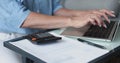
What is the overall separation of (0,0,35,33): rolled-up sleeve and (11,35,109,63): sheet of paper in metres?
0.14

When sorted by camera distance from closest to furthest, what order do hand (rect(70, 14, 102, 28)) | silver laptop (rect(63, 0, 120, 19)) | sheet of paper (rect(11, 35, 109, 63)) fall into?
1. sheet of paper (rect(11, 35, 109, 63))
2. hand (rect(70, 14, 102, 28))
3. silver laptop (rect(63, 0, 120, 19))

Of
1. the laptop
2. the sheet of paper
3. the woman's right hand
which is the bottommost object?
the sheet of paper

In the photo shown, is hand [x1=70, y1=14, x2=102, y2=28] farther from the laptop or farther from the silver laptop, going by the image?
the silver laptop

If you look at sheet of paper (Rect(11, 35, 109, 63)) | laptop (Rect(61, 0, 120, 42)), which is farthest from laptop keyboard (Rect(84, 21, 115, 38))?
sheet of paper (Rect(11, 35, 109, 63))

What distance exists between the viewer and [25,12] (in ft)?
3.57

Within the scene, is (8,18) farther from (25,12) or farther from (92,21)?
(92,21)

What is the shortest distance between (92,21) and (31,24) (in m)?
0.30

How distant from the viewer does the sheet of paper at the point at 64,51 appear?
2.71 feet

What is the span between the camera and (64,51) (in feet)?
2.93

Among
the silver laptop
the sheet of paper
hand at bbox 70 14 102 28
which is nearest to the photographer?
the sheet of paper

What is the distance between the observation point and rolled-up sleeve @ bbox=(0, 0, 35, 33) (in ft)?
3.57

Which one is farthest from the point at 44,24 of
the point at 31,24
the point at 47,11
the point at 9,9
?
the point at 47,11

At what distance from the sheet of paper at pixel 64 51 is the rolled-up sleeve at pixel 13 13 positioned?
14cm

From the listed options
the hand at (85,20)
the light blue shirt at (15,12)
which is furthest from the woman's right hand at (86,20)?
the light blue shirt at (15,12)
